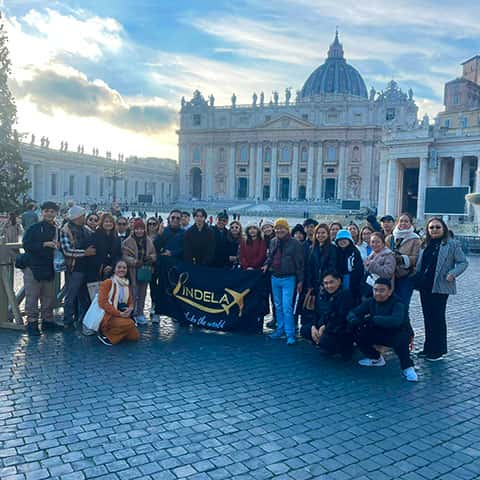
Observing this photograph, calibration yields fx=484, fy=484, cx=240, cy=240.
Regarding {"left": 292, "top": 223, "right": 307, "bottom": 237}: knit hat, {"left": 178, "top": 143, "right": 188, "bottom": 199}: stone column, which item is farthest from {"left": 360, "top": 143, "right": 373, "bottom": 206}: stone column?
{"left": 292, "top": 223, "right": 307, "bottom": 237}: knit hat

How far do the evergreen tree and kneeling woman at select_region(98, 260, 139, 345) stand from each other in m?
18.1

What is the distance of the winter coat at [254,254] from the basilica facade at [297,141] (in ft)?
204

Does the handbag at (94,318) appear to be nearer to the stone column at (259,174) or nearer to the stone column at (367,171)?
the stone column at (367,171)

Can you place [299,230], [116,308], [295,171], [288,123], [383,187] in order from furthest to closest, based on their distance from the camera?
[295,171] < [288,123] < [383,187] < [299,230] < [116,308]

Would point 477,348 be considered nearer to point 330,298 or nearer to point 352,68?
point 330,298

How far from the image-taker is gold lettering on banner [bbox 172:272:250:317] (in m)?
7.59

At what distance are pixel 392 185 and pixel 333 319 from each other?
3554cm

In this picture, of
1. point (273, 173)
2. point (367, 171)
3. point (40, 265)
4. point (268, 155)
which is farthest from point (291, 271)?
point (268, 155)

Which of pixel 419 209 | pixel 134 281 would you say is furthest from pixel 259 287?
pixel 419 209

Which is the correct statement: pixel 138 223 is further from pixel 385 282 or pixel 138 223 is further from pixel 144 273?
pixel 385 282

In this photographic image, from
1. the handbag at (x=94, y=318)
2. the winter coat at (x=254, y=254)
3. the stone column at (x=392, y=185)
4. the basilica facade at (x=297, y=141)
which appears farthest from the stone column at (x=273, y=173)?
the handbag at (x=94, y=318)

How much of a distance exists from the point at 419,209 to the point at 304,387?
3485cm

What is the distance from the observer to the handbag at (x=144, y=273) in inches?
307

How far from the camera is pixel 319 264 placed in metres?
6.95
